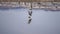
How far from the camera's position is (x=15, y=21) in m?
1.57

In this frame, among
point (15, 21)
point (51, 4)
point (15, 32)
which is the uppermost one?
point (51, 4)

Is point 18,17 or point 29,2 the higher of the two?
point 29,2

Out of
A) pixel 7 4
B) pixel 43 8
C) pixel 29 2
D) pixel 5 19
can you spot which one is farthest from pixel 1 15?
pixel 43 8

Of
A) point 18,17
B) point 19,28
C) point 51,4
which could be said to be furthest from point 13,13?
point 51,4

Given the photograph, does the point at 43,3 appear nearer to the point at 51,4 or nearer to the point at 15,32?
the point at 51,4

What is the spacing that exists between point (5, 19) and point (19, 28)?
25 centimetres

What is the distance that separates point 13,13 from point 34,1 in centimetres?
36

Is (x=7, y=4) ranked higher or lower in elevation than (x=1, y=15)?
higher

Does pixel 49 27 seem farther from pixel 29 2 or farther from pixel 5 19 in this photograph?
pixel 5 19

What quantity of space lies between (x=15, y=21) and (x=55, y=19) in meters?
0.60

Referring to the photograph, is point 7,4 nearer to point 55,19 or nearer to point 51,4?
point 51,4

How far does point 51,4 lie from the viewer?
1.51m

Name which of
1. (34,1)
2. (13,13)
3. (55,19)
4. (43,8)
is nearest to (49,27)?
(55,19)

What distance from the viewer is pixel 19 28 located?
1.57m
